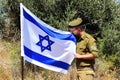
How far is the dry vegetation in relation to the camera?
10.0 meters

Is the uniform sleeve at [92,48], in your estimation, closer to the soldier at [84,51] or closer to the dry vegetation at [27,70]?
the soldier at [84,51]

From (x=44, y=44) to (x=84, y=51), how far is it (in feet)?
2.14

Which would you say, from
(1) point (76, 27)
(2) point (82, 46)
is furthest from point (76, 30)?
(2) point (82, 46)

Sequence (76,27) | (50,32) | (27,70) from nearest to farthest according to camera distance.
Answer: (76,27) → (50,32) → (27,70)

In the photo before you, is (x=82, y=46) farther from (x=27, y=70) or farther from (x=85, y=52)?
(x=27, y=70)

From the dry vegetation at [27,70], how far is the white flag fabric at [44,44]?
2.98m

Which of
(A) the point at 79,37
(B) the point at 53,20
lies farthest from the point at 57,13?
(A) the point at 79,37

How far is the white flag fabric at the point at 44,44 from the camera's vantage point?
6.43 metres

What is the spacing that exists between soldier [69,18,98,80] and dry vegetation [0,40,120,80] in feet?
10.7

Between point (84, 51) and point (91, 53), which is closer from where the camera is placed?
point (91, 53)

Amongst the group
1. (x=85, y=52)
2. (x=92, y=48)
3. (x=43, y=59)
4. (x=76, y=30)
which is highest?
(x=76, y=30)

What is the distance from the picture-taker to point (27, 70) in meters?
10.6

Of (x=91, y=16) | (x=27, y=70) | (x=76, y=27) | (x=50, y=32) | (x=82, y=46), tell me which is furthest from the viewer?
(x=91, y=16)

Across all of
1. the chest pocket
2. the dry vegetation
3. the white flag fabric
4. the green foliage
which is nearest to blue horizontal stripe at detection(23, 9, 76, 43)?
the white flag fabric
